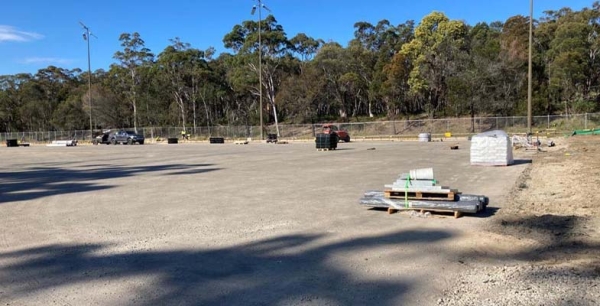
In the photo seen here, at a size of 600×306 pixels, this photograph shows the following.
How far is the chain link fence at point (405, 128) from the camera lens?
168 ft

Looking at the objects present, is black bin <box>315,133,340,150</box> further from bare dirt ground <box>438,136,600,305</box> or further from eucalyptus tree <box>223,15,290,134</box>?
eucalyptus tree <box>223,15,290,134</box>

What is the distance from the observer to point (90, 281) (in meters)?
5.76

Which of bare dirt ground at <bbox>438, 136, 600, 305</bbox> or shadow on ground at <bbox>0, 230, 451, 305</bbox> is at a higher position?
bare dirt ground at <bbox>438, 136, 600, 305</bbox>

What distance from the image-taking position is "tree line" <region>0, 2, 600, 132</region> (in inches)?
2363

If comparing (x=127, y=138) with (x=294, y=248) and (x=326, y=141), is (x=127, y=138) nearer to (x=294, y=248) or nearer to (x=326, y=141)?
(x=326, y=141)

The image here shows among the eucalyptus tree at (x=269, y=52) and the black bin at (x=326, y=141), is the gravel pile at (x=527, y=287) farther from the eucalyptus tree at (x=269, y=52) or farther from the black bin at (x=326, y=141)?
the eucalyptus tree at (x=269, y=52)

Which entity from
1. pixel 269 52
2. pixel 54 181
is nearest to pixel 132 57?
pixel 269 52

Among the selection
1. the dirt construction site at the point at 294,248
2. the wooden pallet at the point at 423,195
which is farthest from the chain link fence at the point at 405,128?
the wooden pallet at the point at 423,195

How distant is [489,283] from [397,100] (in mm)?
72285

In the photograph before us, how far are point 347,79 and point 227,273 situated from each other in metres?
72.2

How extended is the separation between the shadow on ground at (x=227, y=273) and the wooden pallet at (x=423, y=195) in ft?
5.64

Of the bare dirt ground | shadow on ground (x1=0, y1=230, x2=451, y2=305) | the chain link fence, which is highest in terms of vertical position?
the chain link fence

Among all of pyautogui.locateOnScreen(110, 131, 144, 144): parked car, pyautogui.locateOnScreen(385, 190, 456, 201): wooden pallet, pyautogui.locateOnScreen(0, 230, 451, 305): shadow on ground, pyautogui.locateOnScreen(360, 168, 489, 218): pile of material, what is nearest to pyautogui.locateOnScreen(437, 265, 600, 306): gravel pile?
pyautogui.locateOnScreen(0, 230, 451, 305): shadow on ground

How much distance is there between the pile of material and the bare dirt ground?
61cm
